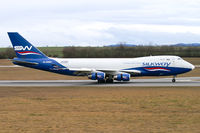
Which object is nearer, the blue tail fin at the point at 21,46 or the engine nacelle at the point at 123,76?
the engine nacelle at the point at 123,76

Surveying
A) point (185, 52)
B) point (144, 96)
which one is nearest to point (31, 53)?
point (144, 96)

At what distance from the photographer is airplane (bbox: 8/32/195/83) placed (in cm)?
4181

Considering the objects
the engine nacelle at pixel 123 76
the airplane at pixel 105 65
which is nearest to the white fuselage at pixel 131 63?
the airplane at pixel 105 65

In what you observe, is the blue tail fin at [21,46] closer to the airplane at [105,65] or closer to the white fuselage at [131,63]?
the airplane at [105,65]

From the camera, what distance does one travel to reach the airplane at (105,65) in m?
41.8

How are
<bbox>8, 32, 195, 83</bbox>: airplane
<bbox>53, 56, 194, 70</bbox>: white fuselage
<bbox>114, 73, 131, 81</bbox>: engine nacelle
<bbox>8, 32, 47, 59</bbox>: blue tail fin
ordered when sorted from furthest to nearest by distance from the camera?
<bbox>8, 32, 47, 59</bbox>: blue tail fin
<bbox>53, 56, 194, 70</bbox>: white fuselage
<bbox>8, 32, 195, 83</bbox>: airplane
<bbox>114, 73, 131, 81</bbox>: engine nacelle

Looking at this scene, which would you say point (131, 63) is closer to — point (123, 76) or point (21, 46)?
point (123, 76)

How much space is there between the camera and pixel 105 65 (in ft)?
141

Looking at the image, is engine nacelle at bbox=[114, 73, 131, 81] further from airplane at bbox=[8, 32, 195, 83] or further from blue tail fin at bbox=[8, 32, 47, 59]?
blue tail fin at bbox=[8, 32, 47, 59]

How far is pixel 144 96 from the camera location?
2888cm

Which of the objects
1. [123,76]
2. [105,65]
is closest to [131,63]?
[123,76]

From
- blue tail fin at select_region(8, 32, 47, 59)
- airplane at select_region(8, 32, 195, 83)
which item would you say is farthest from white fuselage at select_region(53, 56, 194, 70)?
blue tail fin at select_region(8, 32, 47, 59)

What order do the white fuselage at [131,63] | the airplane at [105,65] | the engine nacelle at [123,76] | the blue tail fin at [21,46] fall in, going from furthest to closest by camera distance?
the blue tail fin at [21,46]
the white fuselage at [131,63]
the airplane at [105,65]
the engine nacelle at [123,76]

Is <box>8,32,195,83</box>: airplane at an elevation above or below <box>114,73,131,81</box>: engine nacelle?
above
